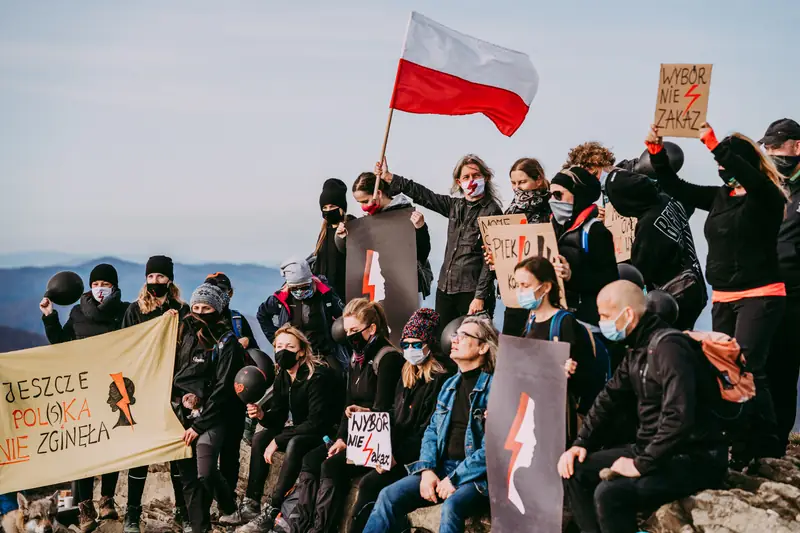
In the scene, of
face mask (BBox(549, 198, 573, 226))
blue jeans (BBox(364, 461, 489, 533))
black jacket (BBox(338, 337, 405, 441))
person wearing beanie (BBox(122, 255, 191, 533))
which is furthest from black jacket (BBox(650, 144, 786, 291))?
person wearing beanie (BBox(122, 255, 191, 533))

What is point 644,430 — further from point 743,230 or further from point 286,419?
point 286,419

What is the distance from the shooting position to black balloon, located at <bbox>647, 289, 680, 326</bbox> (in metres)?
7.26

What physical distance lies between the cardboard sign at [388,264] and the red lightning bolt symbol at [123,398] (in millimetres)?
2228

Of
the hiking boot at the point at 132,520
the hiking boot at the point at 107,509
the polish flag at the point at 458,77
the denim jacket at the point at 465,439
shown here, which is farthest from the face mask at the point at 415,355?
the hiking boot at the point at 107,509

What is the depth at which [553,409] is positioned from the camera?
6727mm

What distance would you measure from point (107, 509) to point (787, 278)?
6289 mm

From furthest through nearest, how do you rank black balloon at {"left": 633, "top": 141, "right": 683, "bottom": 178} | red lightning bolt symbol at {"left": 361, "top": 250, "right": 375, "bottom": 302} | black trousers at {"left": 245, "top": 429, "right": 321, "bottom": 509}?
1. red lightning bolt symbol at {"left": 361, "top": 250, "right": 375, "bottom": 302}
2. black balloon at {"left": 633, "top": 141, "right": 683, "bottom": 178}
3. black trousers at {"left": 245, "top": 429, "right": 321, "bottom": 509}

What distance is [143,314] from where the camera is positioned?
10.1 m

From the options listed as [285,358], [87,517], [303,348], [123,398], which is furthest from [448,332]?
[87,517]

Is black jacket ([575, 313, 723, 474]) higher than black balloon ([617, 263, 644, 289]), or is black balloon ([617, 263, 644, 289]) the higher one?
black balloon ([617, 263, 644, 289])

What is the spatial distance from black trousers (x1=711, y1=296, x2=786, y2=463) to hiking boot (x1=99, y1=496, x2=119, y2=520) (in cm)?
565

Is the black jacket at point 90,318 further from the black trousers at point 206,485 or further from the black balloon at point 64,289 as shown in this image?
the black trousers at point 206,485

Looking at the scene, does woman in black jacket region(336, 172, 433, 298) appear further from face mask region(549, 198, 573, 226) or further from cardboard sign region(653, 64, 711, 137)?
cardboard sign region(653, 64, 711, 137)

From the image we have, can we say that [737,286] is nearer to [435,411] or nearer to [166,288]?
[435,411]
